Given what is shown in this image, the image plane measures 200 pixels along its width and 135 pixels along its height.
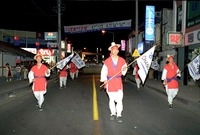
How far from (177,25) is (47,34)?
27.4 m

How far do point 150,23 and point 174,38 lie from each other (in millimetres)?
12587

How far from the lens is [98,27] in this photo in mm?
42031

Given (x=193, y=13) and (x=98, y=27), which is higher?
(x=98, y=27)

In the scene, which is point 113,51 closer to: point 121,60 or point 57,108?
point 121,60

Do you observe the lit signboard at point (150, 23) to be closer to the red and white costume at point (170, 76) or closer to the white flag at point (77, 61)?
the white flag at point (77, 61)

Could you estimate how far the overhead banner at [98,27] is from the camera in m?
40.5

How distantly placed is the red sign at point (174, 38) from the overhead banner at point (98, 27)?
63.3ft

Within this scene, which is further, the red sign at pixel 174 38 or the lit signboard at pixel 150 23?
the lit signboard at pixel 150 23

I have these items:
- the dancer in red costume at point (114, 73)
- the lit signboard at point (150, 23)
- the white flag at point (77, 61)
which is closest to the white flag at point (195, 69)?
the dancer in red costume at point (114, 73)

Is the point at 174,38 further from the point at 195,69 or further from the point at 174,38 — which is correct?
the point at 195,69

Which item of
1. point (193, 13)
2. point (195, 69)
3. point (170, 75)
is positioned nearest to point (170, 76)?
point (170, 75)

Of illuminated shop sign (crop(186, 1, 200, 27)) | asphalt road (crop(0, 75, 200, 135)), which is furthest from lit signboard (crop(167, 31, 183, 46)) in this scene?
asphalt road (crop(0, 75, 200, 135))

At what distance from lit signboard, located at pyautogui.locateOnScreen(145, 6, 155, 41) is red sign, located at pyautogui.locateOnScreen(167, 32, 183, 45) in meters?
11.9

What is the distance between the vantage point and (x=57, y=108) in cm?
1102
